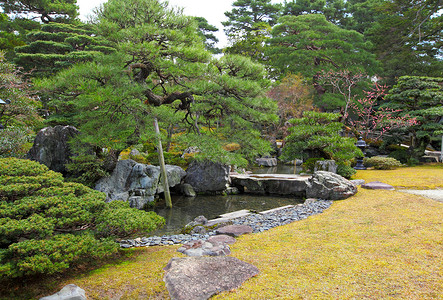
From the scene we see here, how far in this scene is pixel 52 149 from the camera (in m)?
6.94

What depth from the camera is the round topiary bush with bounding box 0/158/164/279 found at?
2.19 meters

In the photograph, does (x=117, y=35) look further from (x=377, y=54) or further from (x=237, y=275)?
(x=377, y=54)

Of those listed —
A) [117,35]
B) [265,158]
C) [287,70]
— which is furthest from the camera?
[287,70]

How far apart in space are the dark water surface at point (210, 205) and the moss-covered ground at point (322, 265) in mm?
2526

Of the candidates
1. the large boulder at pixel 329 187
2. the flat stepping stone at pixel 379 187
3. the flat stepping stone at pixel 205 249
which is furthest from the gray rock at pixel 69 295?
the flat stepping stone at pixel 379 187

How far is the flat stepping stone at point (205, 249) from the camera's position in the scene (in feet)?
10.2

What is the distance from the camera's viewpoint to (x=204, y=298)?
7.19ft

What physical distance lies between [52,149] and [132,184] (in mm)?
2200

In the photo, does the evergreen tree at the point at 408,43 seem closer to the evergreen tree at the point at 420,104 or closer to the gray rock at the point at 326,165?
the evergreen tree at the point at 420,104

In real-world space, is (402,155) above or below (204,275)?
above

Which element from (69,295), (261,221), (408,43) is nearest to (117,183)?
(261,221)

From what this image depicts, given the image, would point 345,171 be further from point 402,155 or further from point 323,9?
point 323,9

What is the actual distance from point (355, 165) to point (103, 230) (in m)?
10.8

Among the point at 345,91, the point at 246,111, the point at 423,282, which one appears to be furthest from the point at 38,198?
the point at 345,91
